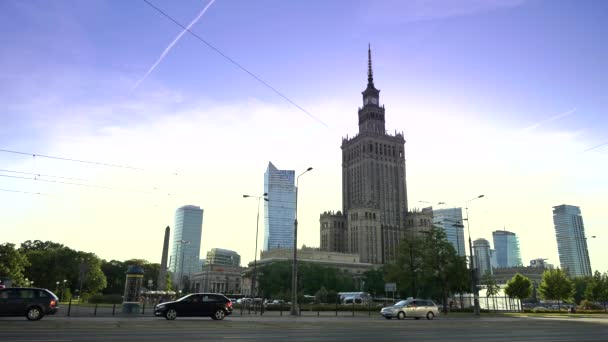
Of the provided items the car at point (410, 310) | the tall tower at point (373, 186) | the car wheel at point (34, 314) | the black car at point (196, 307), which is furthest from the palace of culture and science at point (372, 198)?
the car wheel at point (34, 314)

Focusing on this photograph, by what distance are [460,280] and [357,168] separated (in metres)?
127

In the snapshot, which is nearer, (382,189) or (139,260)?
(139,260)

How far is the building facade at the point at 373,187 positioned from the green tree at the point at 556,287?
94602 mm

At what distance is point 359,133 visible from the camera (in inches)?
7372

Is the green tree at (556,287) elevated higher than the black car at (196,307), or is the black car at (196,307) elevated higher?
the green tree at (556,287)

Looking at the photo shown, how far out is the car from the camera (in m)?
36.1

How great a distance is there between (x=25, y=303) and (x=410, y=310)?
2757cm

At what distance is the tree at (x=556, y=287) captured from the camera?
69.9 metres

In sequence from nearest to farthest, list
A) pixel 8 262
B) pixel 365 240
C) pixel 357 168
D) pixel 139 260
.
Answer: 1. pixel 8 262
2. pixel 139 260
3. pixel 365 240
4. pixel 357 168

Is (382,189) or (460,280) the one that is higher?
(382,189)

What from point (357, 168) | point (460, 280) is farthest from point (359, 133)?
point (460, 280)

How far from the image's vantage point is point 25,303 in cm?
2298

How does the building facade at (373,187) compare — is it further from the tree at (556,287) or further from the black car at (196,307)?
the black car at (196,307)

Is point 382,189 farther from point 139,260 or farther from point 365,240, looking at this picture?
point 139,260
